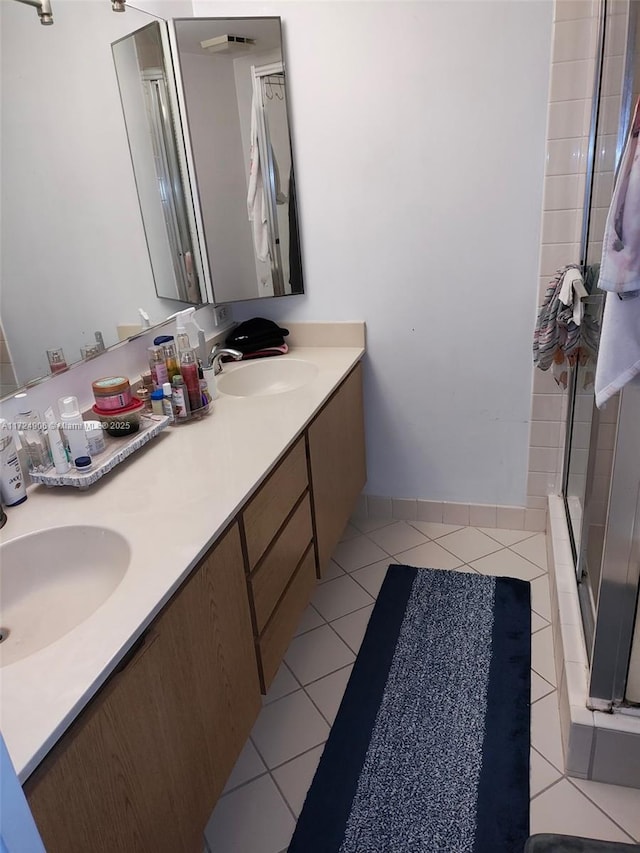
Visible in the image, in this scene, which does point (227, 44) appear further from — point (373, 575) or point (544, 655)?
point (544, 655)

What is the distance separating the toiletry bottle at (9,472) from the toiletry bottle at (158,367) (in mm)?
511

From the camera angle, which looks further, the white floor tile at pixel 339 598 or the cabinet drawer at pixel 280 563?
the white floor tile at pixel 339 598

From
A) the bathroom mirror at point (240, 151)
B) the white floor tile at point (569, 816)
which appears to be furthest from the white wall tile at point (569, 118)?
the white floor tile at point (569, 816)

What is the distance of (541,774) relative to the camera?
1.53m

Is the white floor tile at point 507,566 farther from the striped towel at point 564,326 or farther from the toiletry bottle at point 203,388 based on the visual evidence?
the toiletry bottle at point 203,388

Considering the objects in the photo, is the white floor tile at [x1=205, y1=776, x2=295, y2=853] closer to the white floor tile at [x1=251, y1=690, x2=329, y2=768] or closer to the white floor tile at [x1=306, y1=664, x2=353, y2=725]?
the white floor tile at [x1=251, y1=690, x2=329, y2=768]

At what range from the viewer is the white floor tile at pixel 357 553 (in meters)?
2.40

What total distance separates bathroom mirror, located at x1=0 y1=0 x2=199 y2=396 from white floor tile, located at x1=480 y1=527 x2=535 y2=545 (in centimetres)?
164

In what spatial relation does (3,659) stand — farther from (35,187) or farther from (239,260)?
(239,260)

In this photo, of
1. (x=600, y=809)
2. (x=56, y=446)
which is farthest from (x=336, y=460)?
(x=600, y=809)

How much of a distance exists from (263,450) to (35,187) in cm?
81

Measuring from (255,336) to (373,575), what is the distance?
3.36ft

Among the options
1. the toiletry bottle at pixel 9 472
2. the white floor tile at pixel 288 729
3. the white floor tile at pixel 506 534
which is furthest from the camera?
the white floor tile at pixel 506 534

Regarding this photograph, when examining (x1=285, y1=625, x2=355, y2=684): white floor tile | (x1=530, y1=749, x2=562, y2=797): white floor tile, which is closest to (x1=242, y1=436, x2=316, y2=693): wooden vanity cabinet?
(x1=285, y1=625, x2=355, y2=684): white floor tile
